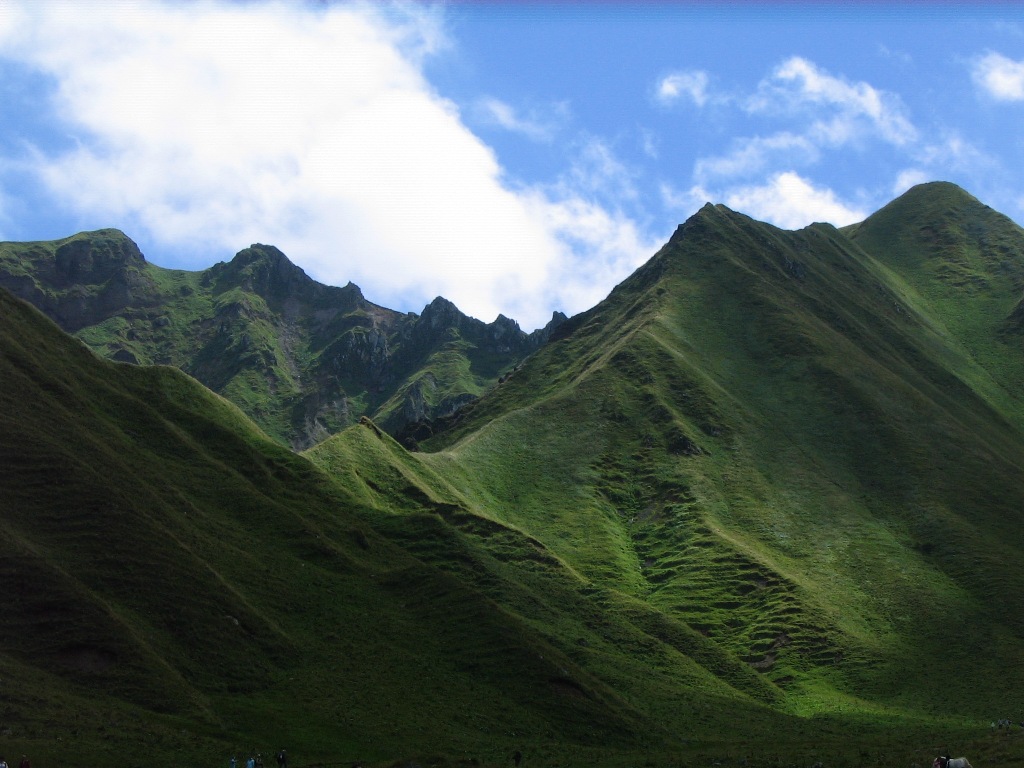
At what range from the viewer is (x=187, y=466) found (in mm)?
153375

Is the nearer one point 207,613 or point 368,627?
point 207,613

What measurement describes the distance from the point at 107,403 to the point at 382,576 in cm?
5037

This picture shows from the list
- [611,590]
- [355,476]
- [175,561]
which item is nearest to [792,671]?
[611,590]

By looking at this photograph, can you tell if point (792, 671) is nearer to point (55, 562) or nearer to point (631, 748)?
point (631, 748)

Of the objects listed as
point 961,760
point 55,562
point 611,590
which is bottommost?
point 961,760

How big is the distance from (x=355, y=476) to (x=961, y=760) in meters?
138

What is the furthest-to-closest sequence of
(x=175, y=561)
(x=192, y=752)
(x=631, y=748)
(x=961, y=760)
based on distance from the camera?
(x=175, y=561), (x=631, y=748), (x=192, y=752), (x=961, y=760)

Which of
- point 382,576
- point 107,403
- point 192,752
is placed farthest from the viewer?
point 107,403

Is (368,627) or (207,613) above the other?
(368,627)

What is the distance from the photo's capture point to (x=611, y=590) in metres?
182

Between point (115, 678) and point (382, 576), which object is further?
point (382, 576)

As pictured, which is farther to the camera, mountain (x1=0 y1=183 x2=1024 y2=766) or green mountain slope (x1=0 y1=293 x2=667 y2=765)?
mountain (x1=0 y1=183 x2=1024 y2=766)

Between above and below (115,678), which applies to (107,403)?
above

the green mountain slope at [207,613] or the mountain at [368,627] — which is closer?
the green mountain slope at [207,613]
